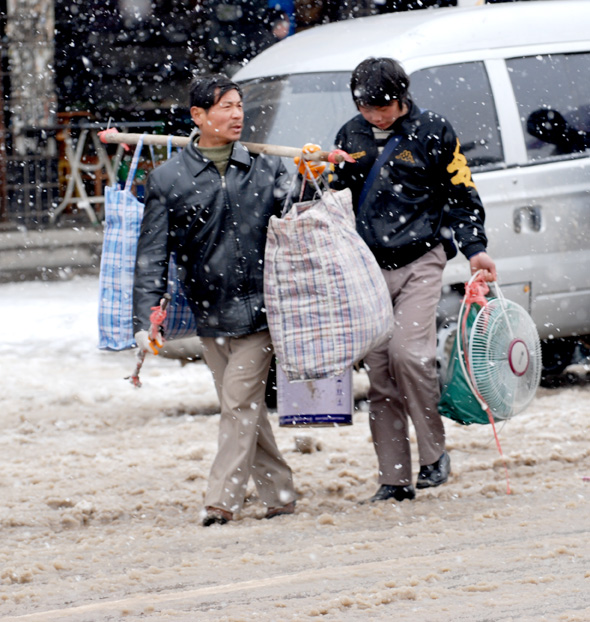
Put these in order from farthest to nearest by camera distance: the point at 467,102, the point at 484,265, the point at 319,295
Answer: the point at 467,102, the point at 484,265, the point at 319,295

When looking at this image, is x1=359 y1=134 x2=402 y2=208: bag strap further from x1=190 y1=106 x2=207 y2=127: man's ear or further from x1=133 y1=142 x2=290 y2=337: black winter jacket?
x1=190 y1=106 x2=207 y2=127: man's ear

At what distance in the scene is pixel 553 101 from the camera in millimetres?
7133

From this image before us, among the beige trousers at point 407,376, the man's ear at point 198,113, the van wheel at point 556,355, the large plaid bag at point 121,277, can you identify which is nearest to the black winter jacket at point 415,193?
the beige trousers at point 407,376

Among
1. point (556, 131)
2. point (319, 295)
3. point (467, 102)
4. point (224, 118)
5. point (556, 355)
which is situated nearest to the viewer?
point (319, 295)

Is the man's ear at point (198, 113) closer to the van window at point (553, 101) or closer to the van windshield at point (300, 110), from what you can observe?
the van windshield at point (300, 110)

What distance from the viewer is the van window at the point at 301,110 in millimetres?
6559

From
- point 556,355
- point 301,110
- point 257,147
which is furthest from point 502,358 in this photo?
point 556,355

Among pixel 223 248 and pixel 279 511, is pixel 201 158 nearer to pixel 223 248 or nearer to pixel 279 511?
pixel 223 248

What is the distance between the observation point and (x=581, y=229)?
278 inches

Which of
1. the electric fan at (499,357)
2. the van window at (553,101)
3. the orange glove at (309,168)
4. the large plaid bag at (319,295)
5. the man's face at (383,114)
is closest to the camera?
the large plaid bag at (319,295)

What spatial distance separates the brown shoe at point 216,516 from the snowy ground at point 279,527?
5 centimetres

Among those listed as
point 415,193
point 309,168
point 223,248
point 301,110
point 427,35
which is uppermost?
point 427,35

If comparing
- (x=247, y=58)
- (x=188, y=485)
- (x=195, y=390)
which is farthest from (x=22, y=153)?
(x=188, y=485)

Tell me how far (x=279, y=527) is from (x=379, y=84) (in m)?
1.88
